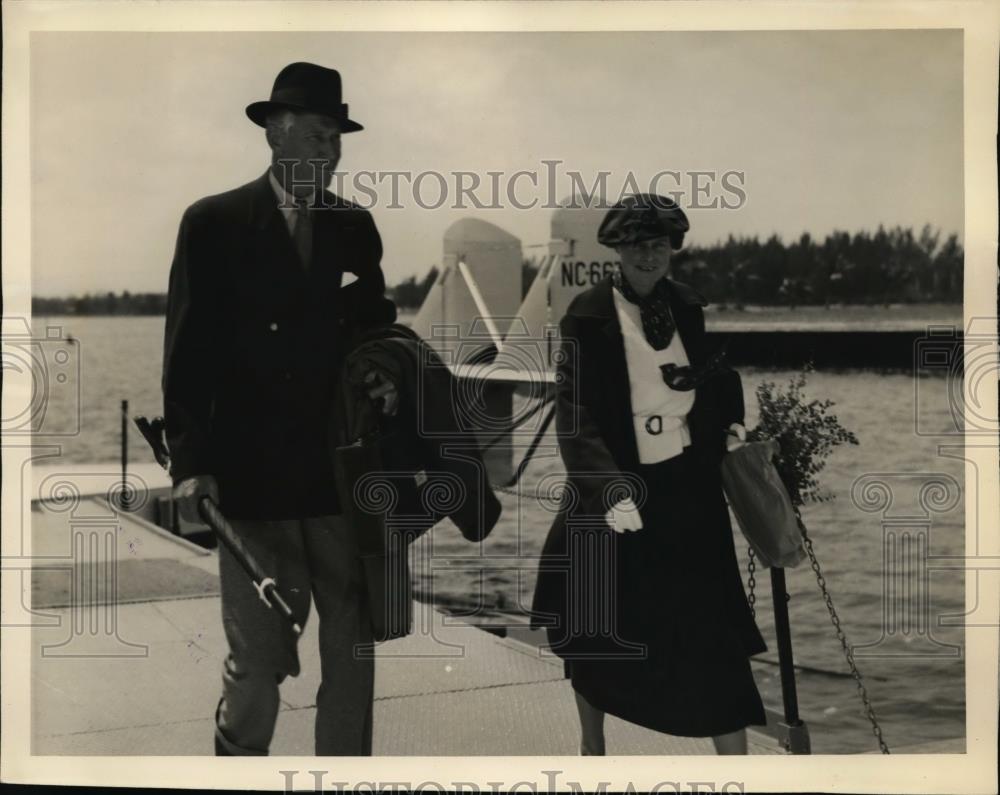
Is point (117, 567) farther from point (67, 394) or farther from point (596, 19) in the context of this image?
point (596, 19)

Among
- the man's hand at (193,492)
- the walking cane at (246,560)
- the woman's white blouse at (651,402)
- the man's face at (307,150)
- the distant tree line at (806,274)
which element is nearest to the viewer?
the walking cane at (246,560)

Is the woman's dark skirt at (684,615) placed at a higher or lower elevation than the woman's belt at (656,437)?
lower

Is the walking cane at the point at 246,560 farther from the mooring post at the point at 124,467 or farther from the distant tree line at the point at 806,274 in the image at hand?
the distant tree line at the point at 806,274

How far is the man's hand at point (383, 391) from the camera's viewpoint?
408 cm

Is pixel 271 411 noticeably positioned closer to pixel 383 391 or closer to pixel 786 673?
pixel 383 391

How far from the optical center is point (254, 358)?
4008 mm

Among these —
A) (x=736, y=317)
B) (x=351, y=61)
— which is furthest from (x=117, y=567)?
(x=736, y=317)

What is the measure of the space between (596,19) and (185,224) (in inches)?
62.7

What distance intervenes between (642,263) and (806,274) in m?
0.67

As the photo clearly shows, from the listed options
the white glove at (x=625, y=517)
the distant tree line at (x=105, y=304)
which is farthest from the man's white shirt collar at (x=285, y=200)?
the white glove at (x=625, y=517)

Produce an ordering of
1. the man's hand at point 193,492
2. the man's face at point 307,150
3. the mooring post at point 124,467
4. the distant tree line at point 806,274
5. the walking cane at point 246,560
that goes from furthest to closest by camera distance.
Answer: the mooring post at point 124,467, the distant tree line at point 806,274, the man's face at point 307,150, the man's hand at point 193,492, the walking cane at point 246,560

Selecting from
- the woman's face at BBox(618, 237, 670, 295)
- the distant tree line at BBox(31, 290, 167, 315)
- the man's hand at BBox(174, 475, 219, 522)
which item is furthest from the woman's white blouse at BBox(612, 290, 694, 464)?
the distant tree line at BBox(31, 290, 167, 315)

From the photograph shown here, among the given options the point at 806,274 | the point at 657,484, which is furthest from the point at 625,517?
the point at 806,274

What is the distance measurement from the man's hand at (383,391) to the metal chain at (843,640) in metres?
1.42
